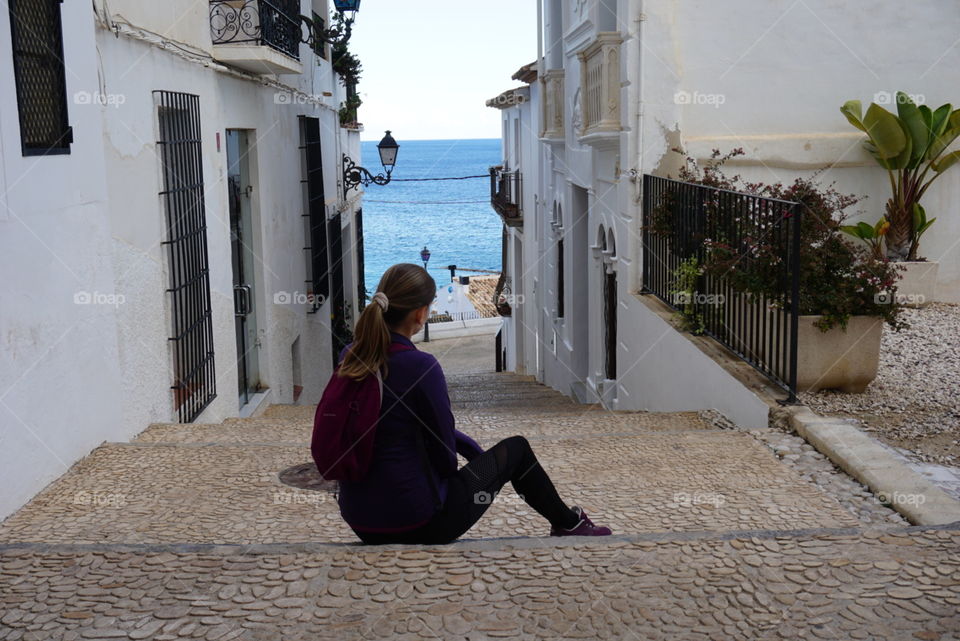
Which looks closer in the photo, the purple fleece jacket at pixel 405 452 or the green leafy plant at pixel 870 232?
the purple fleece jacket at pixel 405 452

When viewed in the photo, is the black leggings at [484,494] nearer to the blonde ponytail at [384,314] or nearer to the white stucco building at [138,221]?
the blonde ponytail at [384,314]

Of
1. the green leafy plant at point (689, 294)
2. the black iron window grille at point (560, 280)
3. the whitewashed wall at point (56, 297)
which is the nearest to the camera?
the whitewashed wall at point (56, 297)

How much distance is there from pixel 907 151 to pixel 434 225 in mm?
131740

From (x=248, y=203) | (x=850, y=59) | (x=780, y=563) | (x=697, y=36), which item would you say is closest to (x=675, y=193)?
(x=697, y=36)

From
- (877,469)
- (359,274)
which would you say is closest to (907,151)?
(877,469)

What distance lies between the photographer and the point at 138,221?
7.51 metres

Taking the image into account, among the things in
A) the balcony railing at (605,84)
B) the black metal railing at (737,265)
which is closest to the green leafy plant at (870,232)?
the black metal railing at (737,265)

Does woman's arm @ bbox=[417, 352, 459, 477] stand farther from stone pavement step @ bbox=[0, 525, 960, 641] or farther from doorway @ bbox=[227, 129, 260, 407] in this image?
doorway @ bbox=[227, 129, 260, 407]

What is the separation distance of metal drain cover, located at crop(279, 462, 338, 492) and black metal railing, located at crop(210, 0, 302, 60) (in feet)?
18.6

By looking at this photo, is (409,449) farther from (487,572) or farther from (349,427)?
(487,572)

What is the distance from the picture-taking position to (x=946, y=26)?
11.7m

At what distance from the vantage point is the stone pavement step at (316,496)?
16.6 feet

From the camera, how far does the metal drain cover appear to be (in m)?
5.86

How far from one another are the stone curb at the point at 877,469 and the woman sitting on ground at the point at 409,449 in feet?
7.14
